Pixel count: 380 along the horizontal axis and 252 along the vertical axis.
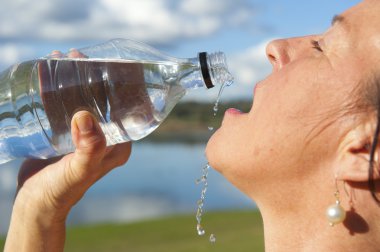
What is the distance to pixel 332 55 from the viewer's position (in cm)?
209

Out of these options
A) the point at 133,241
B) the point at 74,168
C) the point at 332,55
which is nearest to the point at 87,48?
the point at 74,168

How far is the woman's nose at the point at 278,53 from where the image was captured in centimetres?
227

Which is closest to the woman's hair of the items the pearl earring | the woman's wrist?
the pearl earring

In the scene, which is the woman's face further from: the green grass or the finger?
the green grass

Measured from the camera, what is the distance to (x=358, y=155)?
1.93 metres

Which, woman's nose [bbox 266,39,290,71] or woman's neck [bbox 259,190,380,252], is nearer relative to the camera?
woman's neck [bbox 259,190,380,252]

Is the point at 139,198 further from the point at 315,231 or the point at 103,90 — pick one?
the point at 315,231

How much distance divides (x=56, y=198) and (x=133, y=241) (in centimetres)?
1200

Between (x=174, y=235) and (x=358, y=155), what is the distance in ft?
45.1

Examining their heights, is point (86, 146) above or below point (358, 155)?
above

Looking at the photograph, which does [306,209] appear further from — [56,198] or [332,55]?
[56,198]

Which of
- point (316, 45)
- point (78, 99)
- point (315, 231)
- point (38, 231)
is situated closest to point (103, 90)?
point (78, 99)

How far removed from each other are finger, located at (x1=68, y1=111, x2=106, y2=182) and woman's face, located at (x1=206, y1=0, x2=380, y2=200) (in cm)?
47

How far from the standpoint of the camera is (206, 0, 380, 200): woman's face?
1.99 metres
